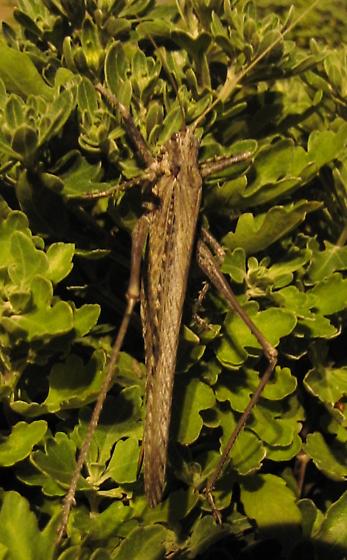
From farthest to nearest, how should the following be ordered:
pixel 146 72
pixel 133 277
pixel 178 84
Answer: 1. pixel 178 84
2. pixel 146 72
3. pixel 133 277

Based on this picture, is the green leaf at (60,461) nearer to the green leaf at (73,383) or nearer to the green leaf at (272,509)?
the green leaf at (73,383)

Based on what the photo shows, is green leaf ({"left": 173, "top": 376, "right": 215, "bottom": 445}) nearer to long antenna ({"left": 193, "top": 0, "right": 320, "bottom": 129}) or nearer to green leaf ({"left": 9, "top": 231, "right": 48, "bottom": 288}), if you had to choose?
green leaf ({"left": 9, "top": 231, "right": 48, "bottom": 288})

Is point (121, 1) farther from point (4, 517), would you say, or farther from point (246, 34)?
point (4, 517)

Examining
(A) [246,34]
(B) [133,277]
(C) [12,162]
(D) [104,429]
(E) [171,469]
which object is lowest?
(E) [171,469]

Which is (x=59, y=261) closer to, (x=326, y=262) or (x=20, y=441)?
(x=20, y=441)

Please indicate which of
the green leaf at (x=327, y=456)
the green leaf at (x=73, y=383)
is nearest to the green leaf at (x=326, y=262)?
the green leaf at (x=327, y=456)

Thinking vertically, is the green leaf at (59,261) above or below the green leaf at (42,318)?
above

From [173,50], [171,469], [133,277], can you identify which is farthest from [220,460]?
[173,50]
